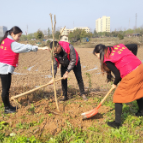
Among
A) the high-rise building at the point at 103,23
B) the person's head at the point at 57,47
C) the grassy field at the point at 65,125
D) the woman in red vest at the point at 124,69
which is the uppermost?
the high-rise building at the point at 103,23

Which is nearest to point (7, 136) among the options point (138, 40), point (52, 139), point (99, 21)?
point (52, 139)

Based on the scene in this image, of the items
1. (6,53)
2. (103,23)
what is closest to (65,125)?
(6,53)

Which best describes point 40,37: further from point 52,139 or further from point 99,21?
point 99,21

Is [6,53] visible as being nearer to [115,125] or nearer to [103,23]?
[115,125]

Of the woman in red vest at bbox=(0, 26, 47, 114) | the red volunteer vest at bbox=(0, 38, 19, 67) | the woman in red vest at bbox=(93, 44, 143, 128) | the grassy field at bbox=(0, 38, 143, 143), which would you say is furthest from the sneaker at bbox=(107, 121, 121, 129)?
the red volunteer vest at bbox=(0, 38, 19, 67)

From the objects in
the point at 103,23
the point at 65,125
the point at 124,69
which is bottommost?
the point at 65,125

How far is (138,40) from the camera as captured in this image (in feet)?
82.2

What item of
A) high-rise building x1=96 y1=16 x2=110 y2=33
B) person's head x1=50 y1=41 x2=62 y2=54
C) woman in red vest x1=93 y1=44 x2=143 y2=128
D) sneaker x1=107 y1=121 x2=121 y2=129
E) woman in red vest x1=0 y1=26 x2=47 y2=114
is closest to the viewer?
woman in red vest x1=93 y1=44 x2=143 y2=128

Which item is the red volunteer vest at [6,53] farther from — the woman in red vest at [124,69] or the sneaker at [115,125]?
the sneaker at [115,125]

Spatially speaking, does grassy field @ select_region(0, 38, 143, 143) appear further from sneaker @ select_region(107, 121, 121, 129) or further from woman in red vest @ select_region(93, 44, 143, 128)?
woman in red vest @ select_region(93, 44, 143, 128)

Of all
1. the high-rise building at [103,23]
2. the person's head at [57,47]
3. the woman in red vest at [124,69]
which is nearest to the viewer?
the woman in red vest at [124,69]

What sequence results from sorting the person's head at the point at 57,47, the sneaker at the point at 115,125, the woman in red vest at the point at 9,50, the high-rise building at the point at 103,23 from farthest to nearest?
1. the high-rise building at the point at 103,23
2. the person's head at the point at 57,47
3. the woman in red vest at the point at 9,50
4. the sneaker at the point at 115,125

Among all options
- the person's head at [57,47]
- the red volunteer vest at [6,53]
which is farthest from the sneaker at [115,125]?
the red volunteer vest at [6,53]

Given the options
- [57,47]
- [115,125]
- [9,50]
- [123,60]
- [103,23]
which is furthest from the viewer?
[103,23]
